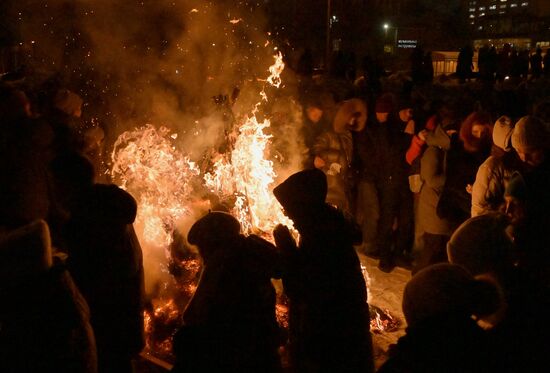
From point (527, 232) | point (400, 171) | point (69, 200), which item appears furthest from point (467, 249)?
point (400, 171)

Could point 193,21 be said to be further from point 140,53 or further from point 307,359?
point 307,359

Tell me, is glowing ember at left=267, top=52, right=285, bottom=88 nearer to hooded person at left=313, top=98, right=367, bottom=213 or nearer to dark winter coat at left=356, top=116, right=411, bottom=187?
hooded person at left=313, top=98, right=367, bottom=213

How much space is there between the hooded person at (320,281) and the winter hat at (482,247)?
61 cm

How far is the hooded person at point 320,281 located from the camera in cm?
297

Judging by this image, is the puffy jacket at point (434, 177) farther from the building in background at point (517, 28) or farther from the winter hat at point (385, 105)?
the building in background at point (517, 28)

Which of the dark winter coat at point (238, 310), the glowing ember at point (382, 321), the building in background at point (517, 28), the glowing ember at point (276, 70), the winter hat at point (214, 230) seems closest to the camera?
the dark winter coat at point (238, 310)

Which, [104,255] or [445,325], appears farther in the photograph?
[104,255]

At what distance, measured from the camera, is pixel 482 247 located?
2703 mm

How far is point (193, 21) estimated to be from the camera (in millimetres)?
7418

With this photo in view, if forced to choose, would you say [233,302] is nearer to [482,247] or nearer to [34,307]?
[34,307]

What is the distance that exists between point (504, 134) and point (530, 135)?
93 cm

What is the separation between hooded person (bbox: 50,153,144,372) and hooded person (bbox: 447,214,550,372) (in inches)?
84.3

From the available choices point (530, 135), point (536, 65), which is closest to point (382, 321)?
point (530, 135)

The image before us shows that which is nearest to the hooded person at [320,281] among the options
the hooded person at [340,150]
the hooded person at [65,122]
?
the hooded person at [65,122]
